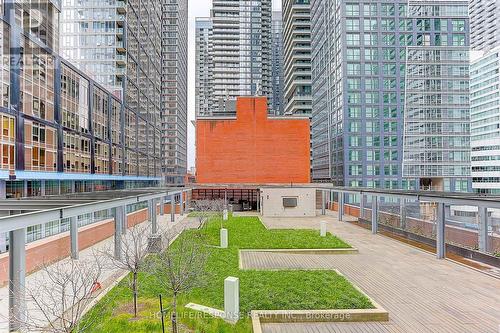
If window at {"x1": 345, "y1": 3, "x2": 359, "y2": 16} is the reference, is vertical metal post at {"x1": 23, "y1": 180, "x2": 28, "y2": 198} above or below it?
below

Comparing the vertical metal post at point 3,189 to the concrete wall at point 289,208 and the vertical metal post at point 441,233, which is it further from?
the vertical metal post at point 441,233

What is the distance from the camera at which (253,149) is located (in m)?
52.9

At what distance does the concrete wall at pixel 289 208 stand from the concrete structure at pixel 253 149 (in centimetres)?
1523

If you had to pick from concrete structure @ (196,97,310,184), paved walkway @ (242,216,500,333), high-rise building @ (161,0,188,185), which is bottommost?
paved walkway @ (242,216,500,333)

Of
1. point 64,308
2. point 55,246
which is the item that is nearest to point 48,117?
point 55,246

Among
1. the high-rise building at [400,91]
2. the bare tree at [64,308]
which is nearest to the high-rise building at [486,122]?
the high-rise building at [400,91]

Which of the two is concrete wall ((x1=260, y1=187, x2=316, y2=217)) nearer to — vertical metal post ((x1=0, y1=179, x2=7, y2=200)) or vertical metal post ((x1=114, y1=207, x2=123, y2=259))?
vertical metal post ((x1=114, y1=207, x2=123, y2=259))

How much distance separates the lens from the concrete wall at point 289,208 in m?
37.2

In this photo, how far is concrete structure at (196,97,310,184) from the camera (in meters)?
52.7

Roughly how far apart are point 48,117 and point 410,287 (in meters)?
28.6

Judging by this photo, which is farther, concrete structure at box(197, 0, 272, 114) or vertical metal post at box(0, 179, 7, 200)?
concrete structure at box(197, 0, 272, 114)

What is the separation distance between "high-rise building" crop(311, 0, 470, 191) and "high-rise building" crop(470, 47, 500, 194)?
34.1 metres

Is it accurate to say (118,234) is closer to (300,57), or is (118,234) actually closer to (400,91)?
→ (400,91)

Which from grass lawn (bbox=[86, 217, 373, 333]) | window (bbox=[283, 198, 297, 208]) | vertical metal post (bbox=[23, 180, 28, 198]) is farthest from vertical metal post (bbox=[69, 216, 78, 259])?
window (bbox=[283, 198, 297, 208])
